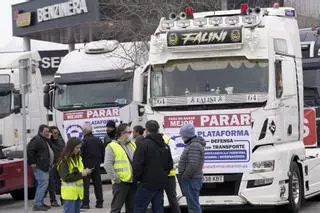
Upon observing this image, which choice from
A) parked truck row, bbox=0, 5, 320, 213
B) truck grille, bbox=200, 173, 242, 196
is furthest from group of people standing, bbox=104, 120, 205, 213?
parked truck row, bbox=0, 5, 320, 213

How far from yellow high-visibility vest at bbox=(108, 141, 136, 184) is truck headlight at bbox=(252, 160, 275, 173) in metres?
2.45

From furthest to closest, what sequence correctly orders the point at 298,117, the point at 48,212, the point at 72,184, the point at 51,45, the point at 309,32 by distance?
the point at 51,45, the point at 309,32, the point at 48,212, the point at 298,117, the point at 72,184

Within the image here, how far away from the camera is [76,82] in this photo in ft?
68.3

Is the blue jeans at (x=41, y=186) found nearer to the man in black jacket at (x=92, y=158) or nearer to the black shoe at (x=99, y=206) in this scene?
the man in black jacket at (x=92, y=158)

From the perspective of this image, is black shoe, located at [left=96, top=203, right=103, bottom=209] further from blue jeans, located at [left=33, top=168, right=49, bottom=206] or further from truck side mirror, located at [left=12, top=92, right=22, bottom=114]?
truck side mirror, located at [left=12, top=92, right=22, bottom=114]

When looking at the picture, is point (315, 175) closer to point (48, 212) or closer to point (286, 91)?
point (286, 91)

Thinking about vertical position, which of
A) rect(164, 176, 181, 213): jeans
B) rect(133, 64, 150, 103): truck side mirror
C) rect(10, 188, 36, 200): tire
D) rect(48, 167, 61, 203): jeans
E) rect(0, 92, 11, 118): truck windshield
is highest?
rect(133, 64, 150, 103): truck side mirror

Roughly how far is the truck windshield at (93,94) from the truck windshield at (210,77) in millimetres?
6942

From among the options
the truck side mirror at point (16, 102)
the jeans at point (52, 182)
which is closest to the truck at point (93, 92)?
the truck side mirror at point (16, 102)

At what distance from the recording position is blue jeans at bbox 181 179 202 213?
1198cm

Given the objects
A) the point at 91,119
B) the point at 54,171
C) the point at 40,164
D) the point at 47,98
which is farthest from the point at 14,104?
the point at 40,164

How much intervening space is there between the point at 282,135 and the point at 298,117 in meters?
1.06

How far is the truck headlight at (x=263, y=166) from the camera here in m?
12.8

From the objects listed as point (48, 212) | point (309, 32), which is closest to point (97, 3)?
point (309, 32)
